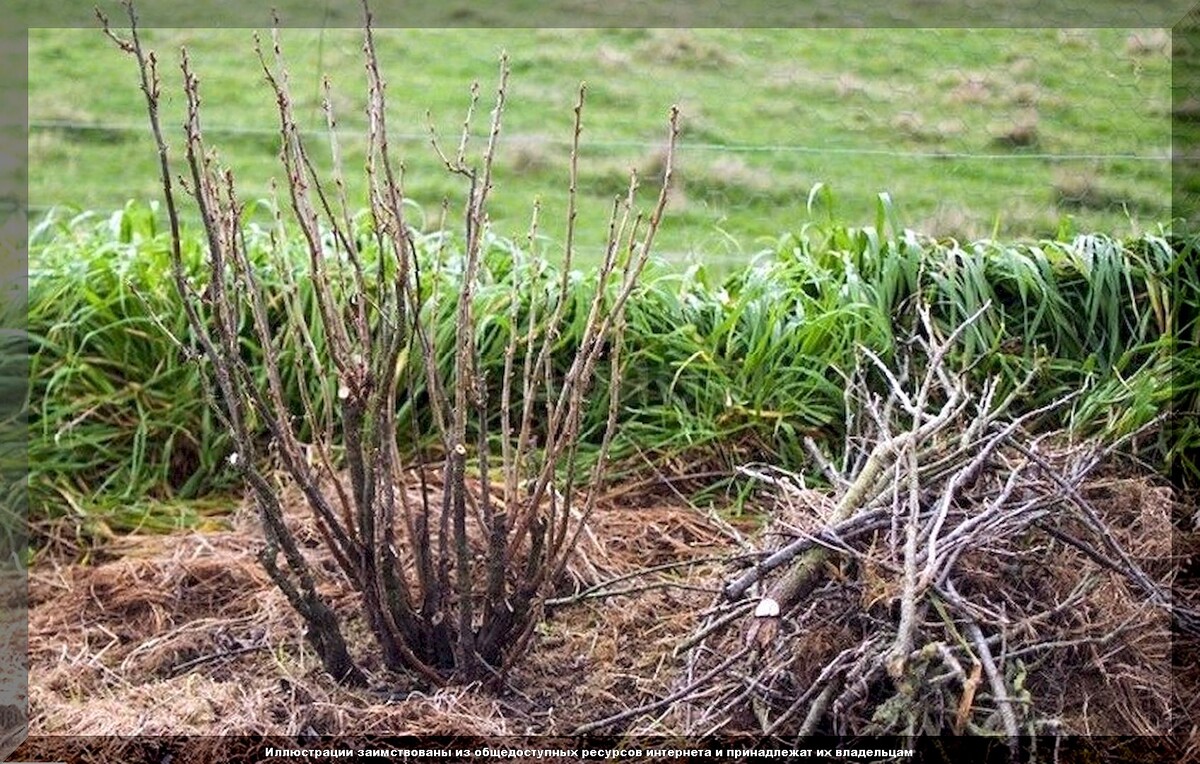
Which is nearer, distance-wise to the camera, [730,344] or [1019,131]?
[730,344]

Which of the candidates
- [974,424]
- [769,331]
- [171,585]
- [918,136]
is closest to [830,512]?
[974,424]

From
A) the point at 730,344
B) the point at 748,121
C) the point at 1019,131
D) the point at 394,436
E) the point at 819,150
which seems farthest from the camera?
the point at 748,121

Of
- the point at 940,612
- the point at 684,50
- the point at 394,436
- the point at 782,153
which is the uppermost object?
the point at 684,50

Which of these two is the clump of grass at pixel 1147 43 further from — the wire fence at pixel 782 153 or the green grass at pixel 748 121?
the wire fence at pixel 782 153

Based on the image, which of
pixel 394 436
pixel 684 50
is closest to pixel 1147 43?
pixel 684 50

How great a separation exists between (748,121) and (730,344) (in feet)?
2.90

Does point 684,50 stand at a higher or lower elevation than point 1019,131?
higher

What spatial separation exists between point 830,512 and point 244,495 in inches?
44.2

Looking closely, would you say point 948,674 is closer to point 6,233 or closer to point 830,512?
point 830,512

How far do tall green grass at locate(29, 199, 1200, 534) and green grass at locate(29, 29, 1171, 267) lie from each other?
0.21 m

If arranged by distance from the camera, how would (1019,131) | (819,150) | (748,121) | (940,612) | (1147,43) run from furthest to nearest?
(748,121) < (1019,131) < (819,150) < (1147,43) < (940,612)

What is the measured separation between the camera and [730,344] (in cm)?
267

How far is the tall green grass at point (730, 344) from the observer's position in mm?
2543

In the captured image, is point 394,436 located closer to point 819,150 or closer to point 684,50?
point 819,150
